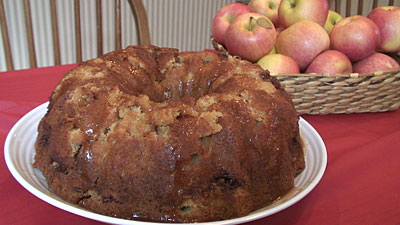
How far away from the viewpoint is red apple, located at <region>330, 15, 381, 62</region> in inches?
46.3

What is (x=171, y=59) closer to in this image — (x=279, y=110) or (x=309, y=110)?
(x=279, y=110)

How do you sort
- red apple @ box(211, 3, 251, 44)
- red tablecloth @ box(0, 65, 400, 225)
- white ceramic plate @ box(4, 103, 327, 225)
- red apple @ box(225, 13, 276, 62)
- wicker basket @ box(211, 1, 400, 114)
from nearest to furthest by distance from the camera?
white ceramic plate @ box(4, 103, 327, 225) < red tablecloth @ box(0, 65, 400, 225) < wicker basket @ box(211, 1, 400, 114) < red apple @ box(225, 13, 276, 62) < red apple @ box(211, 3, 251, 44)

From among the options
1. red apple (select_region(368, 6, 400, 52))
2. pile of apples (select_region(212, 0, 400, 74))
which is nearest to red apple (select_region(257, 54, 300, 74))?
pile of apples (select_region(212, 0, 400, 74))

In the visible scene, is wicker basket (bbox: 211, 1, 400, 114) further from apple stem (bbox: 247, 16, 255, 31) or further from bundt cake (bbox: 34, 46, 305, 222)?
bundt cake (bbox: 34, 46, 305, 222)

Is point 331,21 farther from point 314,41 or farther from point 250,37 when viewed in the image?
point 250,37

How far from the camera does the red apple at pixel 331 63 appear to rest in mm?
1146

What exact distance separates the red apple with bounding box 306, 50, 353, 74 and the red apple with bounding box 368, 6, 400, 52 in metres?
0.19

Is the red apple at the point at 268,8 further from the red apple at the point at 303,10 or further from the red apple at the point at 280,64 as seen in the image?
the red apple at the point at 280,64

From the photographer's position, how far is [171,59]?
979 millimetres

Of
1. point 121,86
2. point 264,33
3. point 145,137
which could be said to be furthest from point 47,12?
point 145,137

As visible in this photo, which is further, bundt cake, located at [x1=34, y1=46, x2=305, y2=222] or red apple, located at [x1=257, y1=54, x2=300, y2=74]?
red apple, located at [x1=257, y1=54, x2=300, y2=74]

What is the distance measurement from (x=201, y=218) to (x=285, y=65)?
63 centimetres

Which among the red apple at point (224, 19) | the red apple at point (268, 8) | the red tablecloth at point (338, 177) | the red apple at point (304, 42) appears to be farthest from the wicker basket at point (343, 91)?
the red apple at point (268, 8)

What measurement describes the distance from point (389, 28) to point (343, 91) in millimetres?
310
